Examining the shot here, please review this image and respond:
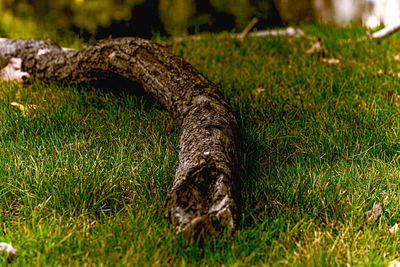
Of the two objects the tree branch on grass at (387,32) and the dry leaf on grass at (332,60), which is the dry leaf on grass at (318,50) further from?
the tree branch on grass at (387,32)

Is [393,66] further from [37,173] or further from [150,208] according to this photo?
[37,173]

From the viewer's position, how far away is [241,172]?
242 cm

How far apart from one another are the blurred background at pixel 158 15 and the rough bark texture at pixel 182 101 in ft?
3.28

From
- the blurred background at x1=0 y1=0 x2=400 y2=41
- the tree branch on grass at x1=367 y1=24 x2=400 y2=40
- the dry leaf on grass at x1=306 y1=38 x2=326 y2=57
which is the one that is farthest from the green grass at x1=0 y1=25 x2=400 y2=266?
the blurred background at x1=0 y1=0 x2=400 y2=41

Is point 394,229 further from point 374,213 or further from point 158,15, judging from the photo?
point 158,15

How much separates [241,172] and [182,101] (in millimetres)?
761

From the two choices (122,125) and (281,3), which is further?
(281,3)

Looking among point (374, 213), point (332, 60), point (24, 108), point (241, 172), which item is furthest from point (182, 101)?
point (332, 60)

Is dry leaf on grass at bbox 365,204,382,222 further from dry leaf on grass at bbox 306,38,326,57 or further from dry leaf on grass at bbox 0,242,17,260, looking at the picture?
dry leaf on grass at bbox 306,38,326,57

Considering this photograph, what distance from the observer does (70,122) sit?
2982 mm

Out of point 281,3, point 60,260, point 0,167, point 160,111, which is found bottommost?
point 60,260

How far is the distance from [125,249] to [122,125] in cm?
139

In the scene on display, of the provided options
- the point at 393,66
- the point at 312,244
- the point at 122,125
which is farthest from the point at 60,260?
the point at 393,66

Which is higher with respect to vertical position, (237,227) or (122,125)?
(122,125)
